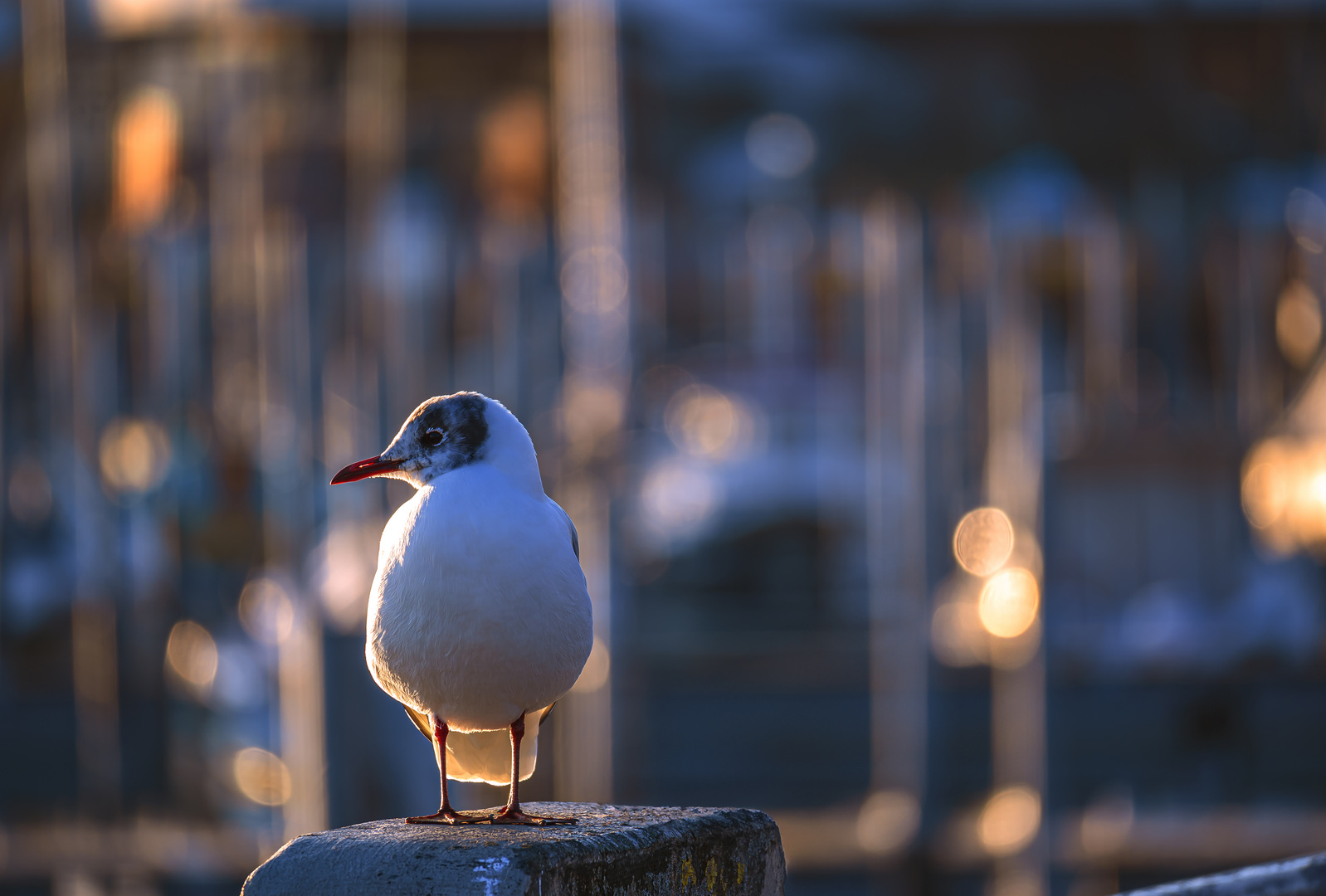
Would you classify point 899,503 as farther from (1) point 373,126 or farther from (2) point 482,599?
(2) point 482,599

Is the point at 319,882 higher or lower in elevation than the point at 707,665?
higher

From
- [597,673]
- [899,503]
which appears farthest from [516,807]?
[899,503]

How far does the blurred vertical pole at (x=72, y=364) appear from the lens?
10289mm

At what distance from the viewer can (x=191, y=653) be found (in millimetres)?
13328

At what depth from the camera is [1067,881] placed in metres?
8.63

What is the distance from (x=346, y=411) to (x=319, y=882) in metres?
12.6

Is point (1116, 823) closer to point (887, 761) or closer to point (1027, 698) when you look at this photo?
point (1027, 698)

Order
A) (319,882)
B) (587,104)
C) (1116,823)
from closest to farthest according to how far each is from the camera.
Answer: (319,882) < (1116,823) < (587,104)

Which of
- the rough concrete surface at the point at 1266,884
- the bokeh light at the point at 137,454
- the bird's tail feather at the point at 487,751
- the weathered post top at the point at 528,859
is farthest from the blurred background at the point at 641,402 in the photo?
the rough concrete surface at the point at 1266,884

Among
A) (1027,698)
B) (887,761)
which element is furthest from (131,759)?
(1027,698)

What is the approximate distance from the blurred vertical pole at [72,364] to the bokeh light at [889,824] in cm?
504

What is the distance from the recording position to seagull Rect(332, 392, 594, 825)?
2.64m

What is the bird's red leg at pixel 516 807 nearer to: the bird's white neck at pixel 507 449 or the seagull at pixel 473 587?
the seagull at pixel 473 587

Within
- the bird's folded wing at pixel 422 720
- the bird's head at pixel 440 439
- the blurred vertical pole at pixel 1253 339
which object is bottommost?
the bird's folded wing at pixel 422 720
